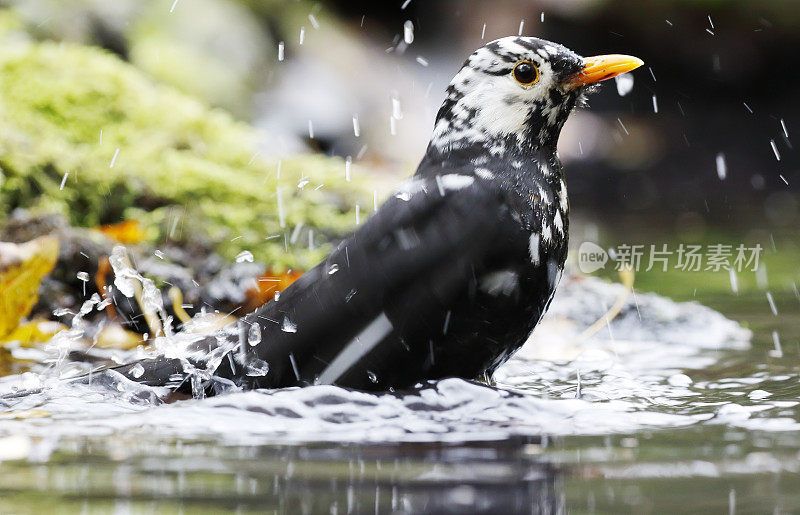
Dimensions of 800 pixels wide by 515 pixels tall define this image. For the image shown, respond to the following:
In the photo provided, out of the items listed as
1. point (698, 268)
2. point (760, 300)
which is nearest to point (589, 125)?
point (698, 268)

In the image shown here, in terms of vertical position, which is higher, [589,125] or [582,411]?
[589,125]

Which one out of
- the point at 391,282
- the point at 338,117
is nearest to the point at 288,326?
the point at 391,282

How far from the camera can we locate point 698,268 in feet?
20.0

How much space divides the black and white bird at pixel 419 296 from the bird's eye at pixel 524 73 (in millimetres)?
224

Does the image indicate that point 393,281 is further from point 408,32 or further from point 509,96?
point 408,32

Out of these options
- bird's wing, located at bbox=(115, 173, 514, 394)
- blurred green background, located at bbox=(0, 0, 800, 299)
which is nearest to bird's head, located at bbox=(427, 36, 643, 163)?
bird's wing, located at bbox=(115, 173, 514, 394)

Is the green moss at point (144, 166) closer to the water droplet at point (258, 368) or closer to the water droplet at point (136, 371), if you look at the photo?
the water droplet at point (136, 371)

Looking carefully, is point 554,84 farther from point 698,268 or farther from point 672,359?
point 698,268

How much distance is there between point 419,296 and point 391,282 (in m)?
0.08

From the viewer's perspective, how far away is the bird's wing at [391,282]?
272cm

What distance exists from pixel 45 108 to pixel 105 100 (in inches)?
14.2

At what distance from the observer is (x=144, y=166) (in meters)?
5.22

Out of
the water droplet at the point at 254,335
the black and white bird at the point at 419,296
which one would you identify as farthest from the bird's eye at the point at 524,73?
the water droplet at the point at 254,335

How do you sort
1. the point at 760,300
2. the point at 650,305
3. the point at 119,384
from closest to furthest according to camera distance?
the point at 119,384 → the point at 650,305 → the point at 760,300
